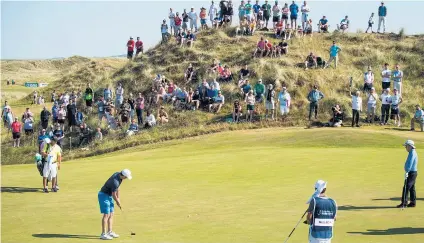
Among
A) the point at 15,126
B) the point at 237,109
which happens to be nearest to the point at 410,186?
the point at 237,109

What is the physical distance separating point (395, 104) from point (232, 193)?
18.2 meters

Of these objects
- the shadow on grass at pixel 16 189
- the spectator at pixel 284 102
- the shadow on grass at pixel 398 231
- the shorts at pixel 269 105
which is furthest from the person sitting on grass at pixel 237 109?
the shadow on grass at pixel 398 231

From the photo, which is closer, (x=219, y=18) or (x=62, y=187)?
(x=62, y=187)

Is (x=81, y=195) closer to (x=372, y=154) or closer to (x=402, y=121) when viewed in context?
(x=372, y=154)

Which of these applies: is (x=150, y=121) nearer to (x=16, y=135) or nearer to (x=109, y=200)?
(x=16, y=135)

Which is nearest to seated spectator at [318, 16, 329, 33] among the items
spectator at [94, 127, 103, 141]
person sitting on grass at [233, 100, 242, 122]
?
person sitting on grass at [233, 100, 242, 122]

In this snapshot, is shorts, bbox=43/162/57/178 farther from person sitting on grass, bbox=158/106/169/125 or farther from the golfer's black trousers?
person sitting on grass, bbox=158/106/169/125

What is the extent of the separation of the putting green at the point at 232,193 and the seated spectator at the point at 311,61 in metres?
13.1

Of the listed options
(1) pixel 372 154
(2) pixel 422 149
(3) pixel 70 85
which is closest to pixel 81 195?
(1) pixel 372 154

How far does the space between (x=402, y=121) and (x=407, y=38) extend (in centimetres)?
1490

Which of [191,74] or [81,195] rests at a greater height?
[191,74]

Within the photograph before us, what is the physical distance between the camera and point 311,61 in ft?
148

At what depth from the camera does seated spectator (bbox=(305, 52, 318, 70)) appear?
4494cm

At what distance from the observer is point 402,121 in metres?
38.0
